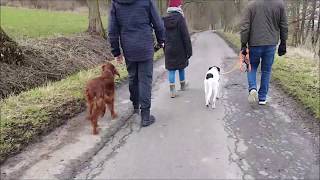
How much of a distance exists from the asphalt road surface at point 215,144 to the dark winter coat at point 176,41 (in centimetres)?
92

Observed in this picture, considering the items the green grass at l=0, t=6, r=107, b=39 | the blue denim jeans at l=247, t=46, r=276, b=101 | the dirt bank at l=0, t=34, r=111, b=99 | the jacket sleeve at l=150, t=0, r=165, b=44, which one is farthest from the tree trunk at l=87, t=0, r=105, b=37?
the jacket sleeve at l=150, t=0, r=165, b=44

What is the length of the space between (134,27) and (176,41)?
264 centimetres

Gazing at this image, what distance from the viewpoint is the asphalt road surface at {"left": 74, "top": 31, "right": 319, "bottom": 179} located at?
17.6 ft

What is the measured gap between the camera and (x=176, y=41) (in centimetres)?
964

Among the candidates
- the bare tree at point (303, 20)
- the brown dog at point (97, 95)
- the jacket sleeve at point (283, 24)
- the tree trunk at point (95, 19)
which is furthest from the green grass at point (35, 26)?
the bare tree at point (303, 20)

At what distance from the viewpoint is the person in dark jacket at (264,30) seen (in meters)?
8.13

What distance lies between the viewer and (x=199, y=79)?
1188 centimetres

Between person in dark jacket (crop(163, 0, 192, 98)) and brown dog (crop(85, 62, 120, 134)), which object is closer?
brown dog (crop(85, 62, 120, 134))

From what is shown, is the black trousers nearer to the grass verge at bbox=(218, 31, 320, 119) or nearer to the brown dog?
the brown dog

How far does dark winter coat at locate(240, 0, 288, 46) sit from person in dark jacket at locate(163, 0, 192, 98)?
1.57 metres

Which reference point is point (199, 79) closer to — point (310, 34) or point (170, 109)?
point (170, 109)

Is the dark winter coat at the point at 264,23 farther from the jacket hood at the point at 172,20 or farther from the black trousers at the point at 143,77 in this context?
the black trousers at the point at 143,77

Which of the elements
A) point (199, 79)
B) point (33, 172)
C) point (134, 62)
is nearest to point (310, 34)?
point (199, 79)

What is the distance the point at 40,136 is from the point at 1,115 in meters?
1.02
